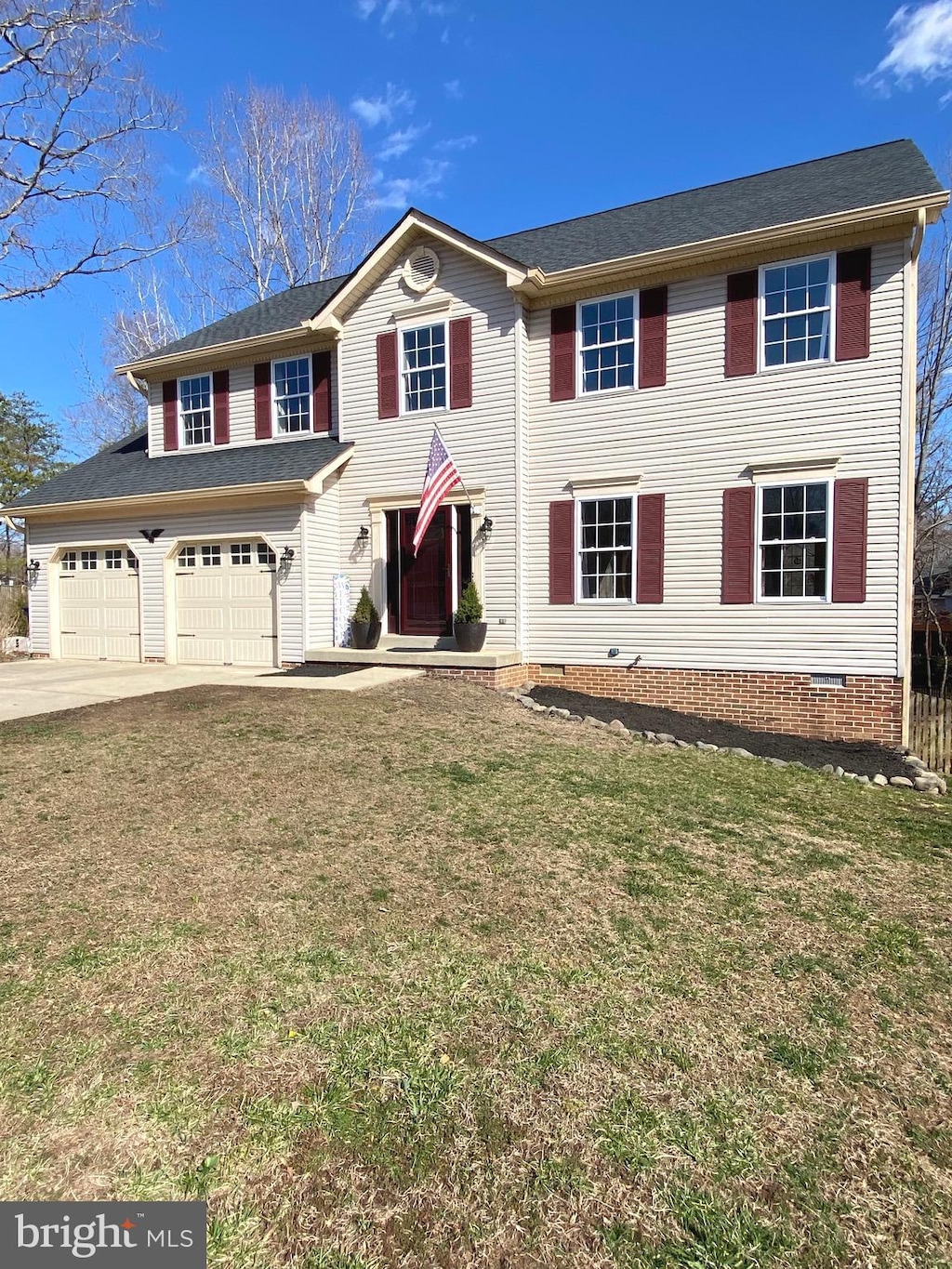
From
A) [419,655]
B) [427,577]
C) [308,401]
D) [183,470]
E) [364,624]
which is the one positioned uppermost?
[308,401]

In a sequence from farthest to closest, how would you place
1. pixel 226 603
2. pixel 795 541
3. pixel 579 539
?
pixel 226 603 → pixel 579 539 → pixel 795 541

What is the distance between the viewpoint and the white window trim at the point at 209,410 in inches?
579

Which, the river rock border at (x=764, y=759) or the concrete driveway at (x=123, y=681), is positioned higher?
the concrete driveway at (x=123, y=681)

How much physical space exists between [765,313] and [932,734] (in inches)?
256

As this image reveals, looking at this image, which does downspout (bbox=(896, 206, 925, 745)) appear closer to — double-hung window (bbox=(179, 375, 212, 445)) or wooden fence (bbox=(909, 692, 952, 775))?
wooden fence (bbox=(909, 692, 952, 775))

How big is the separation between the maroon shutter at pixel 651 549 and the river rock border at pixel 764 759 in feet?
8.61

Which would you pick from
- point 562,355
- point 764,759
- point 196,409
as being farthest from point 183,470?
point 764,759

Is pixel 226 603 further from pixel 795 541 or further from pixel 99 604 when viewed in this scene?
pixel 795 541

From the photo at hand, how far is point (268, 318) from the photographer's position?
49.3 feet

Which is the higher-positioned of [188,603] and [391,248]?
[391,248]

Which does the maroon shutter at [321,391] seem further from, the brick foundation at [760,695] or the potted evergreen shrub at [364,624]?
the brick foundation at [760,695]

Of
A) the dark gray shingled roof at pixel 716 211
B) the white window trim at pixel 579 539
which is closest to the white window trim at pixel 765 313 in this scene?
the dark gray shingled roof at pixel 716 211

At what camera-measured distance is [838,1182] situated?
213cm

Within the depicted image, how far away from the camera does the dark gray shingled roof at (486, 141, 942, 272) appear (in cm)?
987
